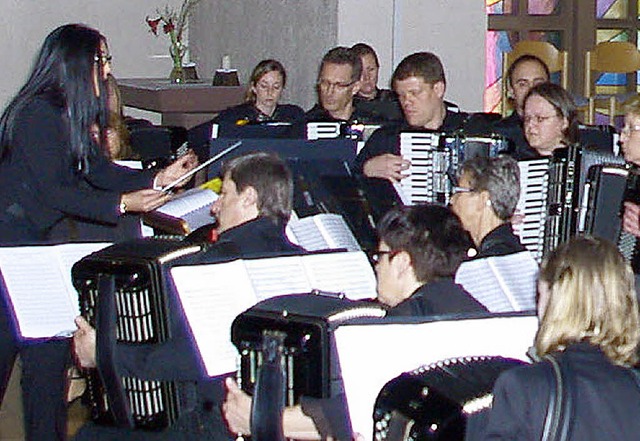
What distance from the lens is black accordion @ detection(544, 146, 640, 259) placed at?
4988 millimetres

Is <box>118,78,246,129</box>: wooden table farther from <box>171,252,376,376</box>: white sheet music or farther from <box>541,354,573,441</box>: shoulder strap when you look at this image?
<box>541,354,573,441</box>: shoulder strap

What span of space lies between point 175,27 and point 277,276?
7195 mm

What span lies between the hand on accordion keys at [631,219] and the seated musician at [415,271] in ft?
4.45

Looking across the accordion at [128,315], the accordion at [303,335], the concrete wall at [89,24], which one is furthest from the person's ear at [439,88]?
the concrete wall at [89,24]

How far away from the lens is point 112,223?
4.57 metres

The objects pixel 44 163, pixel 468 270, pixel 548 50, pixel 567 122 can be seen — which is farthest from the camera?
pixel 548 50

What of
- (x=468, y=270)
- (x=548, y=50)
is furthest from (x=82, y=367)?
(x=548, y=50)

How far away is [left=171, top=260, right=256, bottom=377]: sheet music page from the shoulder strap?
48.4 inches

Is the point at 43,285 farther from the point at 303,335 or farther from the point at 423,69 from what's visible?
the point at 423,69

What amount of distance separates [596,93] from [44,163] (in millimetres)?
A: 6532

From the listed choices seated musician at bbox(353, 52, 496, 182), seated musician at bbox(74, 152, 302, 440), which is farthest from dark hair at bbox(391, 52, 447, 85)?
seated musician at bbox(74, 152, 302, 440)

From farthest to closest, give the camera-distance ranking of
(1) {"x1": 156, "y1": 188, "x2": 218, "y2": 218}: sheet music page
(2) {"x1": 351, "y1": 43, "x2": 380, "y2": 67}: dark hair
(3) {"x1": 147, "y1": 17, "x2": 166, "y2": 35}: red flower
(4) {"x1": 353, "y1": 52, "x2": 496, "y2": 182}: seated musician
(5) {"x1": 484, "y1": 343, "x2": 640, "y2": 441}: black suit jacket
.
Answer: (3) {"x1": 147, "y1": 17, "x2": 166, "y2": 35}: red flower, (2) {"x1": 351, "y1": 43, "x2": 380, "y2": 67}: dark hair, (4) {"x1": 353, "y1": 52, "x2": 496, "y2": 182}: seated musician, (1) {"x1": 156, "y1": 188, "x2": 218, "y2": 218}: sheet music page, (5) {"x1": 484, "y1": 343, "x2": 640, "y2": 441}: black suit jacket

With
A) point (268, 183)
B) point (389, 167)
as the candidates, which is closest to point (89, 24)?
point (389, 167)

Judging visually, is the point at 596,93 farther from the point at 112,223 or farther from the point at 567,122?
the point at 112,223
